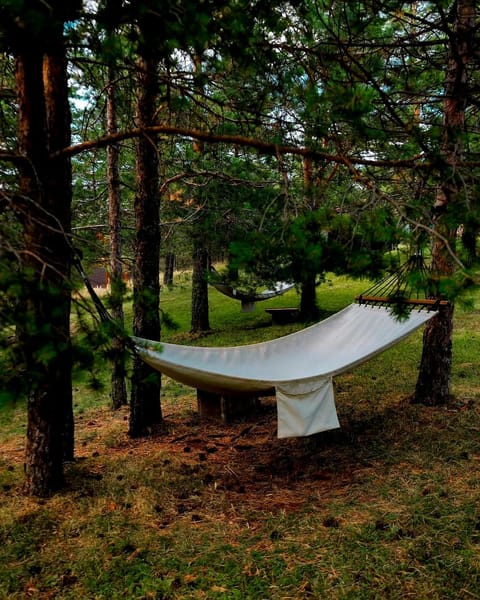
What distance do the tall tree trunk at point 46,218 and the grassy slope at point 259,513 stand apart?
0.20 meters

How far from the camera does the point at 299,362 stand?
3338 mm

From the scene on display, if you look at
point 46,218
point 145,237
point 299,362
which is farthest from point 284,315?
point 46,218

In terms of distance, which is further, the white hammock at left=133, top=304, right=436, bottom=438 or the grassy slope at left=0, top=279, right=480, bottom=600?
the white hammock at left=133, top=304, right=436, bottom=438

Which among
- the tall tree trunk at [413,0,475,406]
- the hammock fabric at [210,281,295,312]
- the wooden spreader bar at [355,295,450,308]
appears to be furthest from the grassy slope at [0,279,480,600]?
the hammock fabric at [210,281,295,312]

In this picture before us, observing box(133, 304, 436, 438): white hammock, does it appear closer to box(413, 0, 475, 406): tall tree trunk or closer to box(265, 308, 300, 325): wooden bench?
box(413, 0, 475, 406): tall tree trunk

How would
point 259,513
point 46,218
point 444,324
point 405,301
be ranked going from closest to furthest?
point 405,301 → point 46,218 → point 259,513 → point 444,324

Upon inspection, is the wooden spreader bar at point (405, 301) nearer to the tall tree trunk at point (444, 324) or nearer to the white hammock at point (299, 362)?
the white hammock at point (299, 362)

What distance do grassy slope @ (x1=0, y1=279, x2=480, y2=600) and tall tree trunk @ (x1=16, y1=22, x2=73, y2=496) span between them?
203 millimetres

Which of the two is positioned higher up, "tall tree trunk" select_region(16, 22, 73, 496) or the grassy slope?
"tall tree trunk" select_region(16, 22, 73, 496)

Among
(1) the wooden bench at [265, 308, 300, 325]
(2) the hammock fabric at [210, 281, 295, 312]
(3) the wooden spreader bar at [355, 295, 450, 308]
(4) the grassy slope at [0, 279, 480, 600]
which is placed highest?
(3) the wooden spreader bar at [355, 295, 450, 308]

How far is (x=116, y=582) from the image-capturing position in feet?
Result: 5.59

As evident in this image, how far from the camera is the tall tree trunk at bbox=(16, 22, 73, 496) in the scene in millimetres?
1471

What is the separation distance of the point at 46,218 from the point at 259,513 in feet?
5.74

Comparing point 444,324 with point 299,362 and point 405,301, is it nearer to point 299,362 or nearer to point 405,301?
point 299,362
